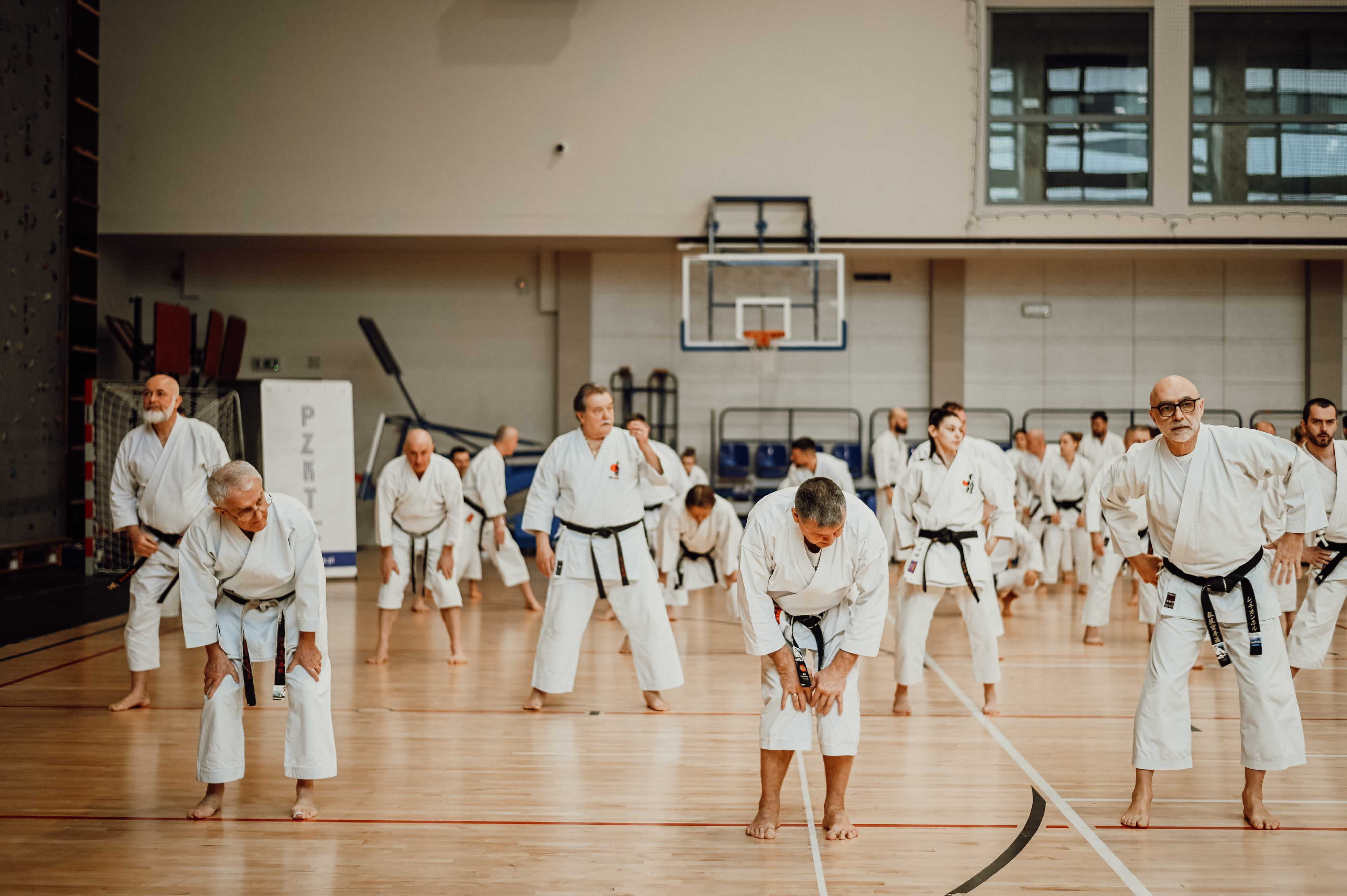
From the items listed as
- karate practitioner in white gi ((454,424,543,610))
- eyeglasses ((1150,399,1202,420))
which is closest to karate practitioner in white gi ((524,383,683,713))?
eyeglasses ((1150,399,1202,420))

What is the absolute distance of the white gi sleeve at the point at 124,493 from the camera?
5.30 metres

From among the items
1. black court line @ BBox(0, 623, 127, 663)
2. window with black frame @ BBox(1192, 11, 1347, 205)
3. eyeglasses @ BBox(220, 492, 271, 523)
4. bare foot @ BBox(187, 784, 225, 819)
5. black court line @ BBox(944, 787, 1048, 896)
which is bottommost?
black court line @ BBox(0, 623, 127, 663)

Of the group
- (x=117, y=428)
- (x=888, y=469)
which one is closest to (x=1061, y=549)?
(x=888, y=469)

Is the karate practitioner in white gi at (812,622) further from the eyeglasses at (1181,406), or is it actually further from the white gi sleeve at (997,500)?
the white gi sleeve at (997,500)

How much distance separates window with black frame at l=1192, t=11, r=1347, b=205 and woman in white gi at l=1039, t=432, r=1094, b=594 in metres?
4.89

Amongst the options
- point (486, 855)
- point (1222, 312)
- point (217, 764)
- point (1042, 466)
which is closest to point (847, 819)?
point (486, 855)

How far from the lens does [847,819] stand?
352 cm

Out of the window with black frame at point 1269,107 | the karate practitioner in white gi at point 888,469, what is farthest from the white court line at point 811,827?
the window with black frame at point 1269,107

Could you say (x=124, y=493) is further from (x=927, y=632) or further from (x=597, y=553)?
(x=927, y=632)

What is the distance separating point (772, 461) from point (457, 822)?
9675mm

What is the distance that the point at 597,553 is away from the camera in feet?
17.3

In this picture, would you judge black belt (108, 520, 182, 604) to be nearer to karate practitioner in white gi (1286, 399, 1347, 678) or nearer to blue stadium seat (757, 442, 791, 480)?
karate practitioner in white gi (1286, 399, 1347, 678)

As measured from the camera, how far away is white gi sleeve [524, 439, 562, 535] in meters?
5.33

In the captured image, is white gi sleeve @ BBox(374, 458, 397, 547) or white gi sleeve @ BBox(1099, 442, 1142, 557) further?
white gi sleeve @ BBox(374, 458, 397, 547)
